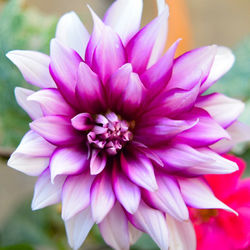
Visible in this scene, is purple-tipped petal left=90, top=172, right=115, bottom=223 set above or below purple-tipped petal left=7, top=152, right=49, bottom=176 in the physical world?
below

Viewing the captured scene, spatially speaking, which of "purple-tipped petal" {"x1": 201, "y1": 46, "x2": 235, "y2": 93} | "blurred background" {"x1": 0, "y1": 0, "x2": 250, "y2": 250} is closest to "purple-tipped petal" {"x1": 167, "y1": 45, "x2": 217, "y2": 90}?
"purple-tipped petal" {"x1": 201, "y1": 46, "x2": 235, "y2": 93}

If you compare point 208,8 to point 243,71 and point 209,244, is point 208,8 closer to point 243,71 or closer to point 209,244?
point 243,71

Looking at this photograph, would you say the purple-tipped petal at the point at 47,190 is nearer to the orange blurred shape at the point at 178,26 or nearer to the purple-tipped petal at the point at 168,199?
the purple-tipped petal at the point at 168,199

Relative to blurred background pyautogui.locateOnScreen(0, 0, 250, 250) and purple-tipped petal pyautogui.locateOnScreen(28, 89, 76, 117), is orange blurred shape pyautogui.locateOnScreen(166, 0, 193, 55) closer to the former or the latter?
blurred background pyautogui.locateOnScreen(0, 0, 250, 250)

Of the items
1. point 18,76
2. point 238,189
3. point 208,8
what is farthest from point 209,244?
point 208,8

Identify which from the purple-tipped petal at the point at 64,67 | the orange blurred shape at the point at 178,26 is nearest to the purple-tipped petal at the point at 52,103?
the purple-tipped petal at the point at 64,67
